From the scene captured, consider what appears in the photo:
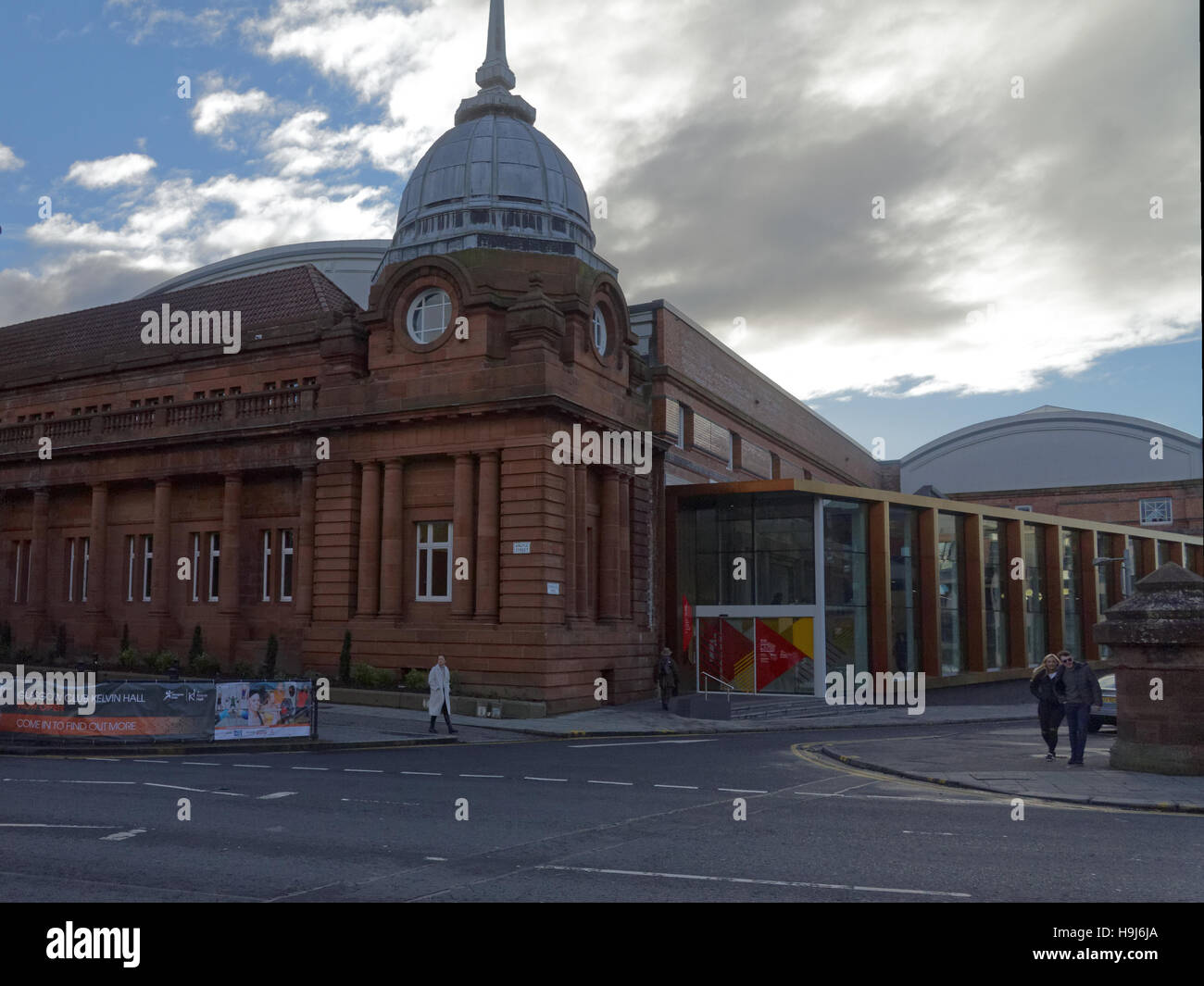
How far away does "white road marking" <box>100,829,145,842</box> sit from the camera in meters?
10.4

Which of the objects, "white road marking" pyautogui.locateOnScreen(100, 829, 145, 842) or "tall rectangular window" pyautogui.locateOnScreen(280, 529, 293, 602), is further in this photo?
"tall rectangular window" pyautogui.locateOnScreen(280, 529, 293, 602)

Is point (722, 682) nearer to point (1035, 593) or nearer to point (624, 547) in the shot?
point (624, 547)

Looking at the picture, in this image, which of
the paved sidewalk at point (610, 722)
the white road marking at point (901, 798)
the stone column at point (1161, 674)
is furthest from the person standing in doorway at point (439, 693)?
the stone column at point (1161, 674)

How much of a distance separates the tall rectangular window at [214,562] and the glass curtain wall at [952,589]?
26189 millimetres

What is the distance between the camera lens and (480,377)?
96.6 feet

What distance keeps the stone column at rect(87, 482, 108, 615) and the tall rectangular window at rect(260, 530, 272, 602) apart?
259 inches

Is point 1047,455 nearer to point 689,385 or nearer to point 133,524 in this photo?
point 689,385

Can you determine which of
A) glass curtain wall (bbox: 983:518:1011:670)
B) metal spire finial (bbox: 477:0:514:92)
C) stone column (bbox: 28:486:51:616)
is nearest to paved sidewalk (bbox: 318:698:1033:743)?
glass curtain wall (bbox: 983:518:1011:670)

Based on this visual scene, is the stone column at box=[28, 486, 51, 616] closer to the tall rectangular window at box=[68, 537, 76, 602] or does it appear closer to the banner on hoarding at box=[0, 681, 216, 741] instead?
the tall rectangular window at box=[68, 537, 76, 602]

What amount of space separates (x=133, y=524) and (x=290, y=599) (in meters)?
7.60

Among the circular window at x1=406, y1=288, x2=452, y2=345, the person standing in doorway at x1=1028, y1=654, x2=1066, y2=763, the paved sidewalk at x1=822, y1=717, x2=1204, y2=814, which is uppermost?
the circular window at x1=406, y1=288, x2=452, y2=345
